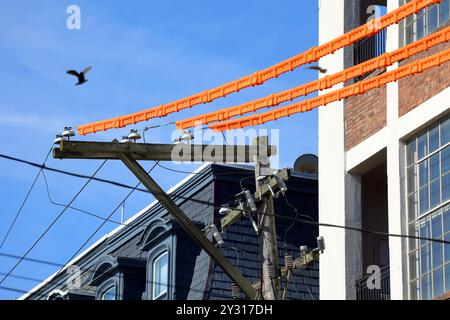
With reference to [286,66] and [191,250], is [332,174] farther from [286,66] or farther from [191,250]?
[286,66]

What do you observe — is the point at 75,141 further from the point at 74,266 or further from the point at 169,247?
the point at 74,266

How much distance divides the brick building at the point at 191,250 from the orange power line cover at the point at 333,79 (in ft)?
39.0

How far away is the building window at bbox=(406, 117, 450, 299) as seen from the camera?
27.4 meters

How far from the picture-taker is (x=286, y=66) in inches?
824

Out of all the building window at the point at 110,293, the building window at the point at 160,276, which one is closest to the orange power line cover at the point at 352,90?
the building window at the point at 160,276

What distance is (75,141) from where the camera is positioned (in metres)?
26.2

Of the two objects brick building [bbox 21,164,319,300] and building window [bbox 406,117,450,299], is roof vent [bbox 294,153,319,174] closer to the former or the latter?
brick building [bbox 21,164,319,300]

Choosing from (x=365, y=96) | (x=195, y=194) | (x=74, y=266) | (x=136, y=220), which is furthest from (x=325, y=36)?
(x=74, y=266)

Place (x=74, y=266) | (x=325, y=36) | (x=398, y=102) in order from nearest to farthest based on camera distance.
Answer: (x=398, y=102)
(x=325, y=36)
(x=74, y=266)

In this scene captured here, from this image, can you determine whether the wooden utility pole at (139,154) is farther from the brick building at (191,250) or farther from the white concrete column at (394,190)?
the brick building at (191,250)

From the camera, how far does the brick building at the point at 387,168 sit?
91.4ft
